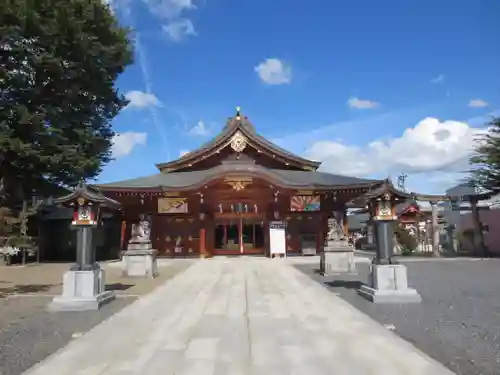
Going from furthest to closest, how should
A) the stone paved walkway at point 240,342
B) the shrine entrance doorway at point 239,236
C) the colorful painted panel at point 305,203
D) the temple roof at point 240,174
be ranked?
the shrine entrance doorway at point 239,236 → the colorful painted panel at point 305,203 → the temple roof at point 240,174 → the stone paved walkway at point 240,342

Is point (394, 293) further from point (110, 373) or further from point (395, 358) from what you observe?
point (110, 373)

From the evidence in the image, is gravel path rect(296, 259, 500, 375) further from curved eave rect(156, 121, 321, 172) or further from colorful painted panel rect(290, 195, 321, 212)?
curved eave rect(156, 121, 321, 172)

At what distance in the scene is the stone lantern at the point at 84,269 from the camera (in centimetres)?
867

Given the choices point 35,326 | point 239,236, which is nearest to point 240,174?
point 239,236

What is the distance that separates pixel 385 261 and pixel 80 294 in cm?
705

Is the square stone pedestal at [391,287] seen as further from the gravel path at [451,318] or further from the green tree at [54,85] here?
the green tree at [54,85]

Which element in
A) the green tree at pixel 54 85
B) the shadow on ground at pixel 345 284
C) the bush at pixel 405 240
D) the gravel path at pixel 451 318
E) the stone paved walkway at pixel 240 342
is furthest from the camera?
the bush at pixel 405 240

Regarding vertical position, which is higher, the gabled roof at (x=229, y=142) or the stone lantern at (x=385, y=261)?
the gabled roof at (x=229, y=142)

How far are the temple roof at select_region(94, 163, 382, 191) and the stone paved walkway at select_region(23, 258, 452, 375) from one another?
13.5 metres

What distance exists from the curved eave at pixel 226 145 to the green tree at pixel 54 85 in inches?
189

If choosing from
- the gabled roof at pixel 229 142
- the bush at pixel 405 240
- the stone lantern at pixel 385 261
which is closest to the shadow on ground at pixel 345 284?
the stone lantern at pixel 385 261

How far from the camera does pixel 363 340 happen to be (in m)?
5.90

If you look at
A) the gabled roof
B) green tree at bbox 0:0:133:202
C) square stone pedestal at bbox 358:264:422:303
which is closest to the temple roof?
the gabled roof

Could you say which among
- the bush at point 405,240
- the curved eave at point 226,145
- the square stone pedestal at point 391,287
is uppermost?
the curved eave at point 226,145
